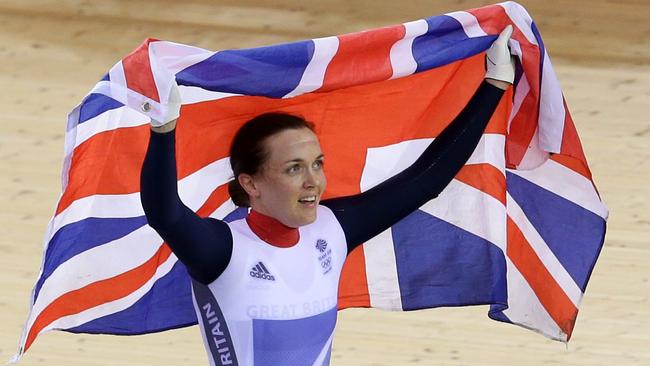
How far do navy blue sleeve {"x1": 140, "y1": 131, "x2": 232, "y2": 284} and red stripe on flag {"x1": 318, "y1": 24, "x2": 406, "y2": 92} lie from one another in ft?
1.39

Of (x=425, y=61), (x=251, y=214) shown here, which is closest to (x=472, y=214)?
(x=425, y=61)

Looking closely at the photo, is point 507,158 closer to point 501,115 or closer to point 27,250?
point 501,115

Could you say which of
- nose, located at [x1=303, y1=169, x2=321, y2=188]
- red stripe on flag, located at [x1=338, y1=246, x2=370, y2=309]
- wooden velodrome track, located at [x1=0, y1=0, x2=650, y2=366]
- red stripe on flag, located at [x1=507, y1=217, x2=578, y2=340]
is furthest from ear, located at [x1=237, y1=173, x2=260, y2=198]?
wooden velodrome track, located at [x1=0, y1=0, x2=650, y2=366]

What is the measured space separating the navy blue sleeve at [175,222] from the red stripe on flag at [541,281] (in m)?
0.90

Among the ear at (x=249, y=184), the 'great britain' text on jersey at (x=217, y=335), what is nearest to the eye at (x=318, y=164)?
the ear at (x=249, y=184)

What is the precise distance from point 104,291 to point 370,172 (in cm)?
71

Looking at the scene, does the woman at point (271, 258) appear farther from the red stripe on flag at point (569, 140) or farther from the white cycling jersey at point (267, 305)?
the red stripe on flag at point (569, 140)

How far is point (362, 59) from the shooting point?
2791mm

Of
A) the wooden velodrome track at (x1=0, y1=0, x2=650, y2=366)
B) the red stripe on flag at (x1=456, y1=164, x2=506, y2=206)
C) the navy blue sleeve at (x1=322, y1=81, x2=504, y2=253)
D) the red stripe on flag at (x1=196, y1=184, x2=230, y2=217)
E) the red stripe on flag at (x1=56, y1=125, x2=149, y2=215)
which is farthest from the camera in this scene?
the wooden velodrome track at (x1=0, y1=0, x2=650, y2=366)

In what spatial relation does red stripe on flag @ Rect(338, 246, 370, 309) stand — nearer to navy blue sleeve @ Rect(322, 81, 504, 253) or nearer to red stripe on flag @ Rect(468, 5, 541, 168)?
navy blue sleeve @ Rect(322, 81, 504, 253)

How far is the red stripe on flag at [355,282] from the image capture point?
10.4 ft

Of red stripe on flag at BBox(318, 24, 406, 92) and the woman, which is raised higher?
red stripe on flag at BBox(318, 24, 406, 92)

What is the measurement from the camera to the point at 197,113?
2.80m

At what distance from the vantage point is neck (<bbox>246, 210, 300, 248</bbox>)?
104 inches
